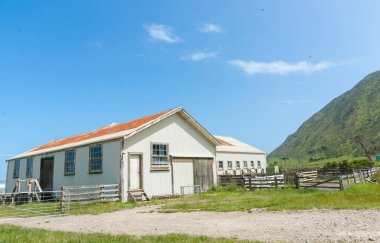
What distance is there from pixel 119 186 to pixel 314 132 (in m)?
139

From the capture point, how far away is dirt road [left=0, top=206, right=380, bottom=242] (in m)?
7.54

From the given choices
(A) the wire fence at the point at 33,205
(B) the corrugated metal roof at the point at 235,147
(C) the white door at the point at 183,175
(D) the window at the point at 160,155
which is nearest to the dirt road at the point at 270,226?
(A) the wire fence at the point at 33,205

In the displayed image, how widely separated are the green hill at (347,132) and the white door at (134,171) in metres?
82.1

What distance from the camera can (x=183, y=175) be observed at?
912 inches

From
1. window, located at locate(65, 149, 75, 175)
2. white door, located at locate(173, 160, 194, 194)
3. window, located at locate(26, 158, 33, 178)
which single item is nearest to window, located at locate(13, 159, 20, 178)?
window, located at locate(26, 158, 33, 178)

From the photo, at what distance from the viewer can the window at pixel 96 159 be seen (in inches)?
819

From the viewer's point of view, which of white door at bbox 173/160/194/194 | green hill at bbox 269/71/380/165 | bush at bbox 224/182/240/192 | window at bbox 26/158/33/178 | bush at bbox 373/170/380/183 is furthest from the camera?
green hill at bbox 269/71/380/165

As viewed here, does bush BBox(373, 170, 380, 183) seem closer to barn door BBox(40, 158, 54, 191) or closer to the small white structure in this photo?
the small white structure

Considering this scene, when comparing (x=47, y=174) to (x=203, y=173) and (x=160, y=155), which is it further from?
(x=203, y=173)

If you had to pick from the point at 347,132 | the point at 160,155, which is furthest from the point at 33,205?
the point at 347,132

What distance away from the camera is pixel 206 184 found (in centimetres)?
2506

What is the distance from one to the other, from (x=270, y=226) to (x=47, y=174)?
22.1 metres

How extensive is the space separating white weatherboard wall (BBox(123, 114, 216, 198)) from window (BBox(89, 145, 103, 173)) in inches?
91.7

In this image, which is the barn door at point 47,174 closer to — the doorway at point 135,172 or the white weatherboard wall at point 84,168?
the white weatherboard wall at point 84,168
